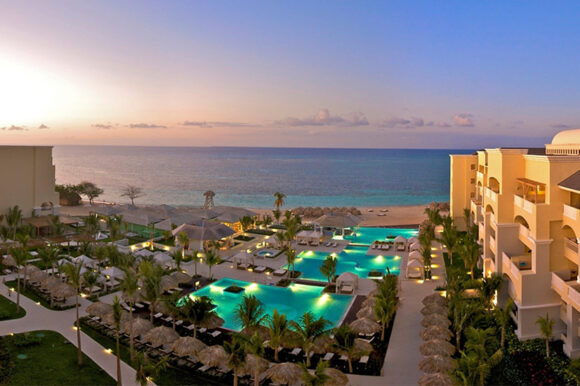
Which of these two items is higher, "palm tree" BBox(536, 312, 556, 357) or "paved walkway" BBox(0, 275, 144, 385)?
"palm tree" BBox(536, 312, 556, 357)

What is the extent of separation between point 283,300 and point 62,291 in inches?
458

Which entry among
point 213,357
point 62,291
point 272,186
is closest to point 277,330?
point 213,357

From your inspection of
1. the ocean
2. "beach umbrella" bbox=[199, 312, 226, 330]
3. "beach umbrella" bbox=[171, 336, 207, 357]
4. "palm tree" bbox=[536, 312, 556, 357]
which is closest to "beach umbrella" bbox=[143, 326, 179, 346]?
"beach umbrella" bbox=[171, 336, 207, 357]

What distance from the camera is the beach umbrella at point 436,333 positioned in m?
16.1

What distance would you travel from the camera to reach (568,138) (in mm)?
24094

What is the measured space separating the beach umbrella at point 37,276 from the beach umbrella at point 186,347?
499 inches

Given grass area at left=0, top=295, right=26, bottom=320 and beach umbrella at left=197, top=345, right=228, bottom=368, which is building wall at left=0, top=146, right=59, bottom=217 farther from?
beach umbrella at left=197, top=345, right=228, bottom=368

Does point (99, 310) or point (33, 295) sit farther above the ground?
point (99, 310)

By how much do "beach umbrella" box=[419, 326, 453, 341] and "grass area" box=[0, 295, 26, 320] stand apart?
18875 millimetres

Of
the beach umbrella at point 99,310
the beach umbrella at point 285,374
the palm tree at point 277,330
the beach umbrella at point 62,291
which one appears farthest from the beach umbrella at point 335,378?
the beach umbrella at point 62,291

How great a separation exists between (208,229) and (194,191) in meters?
74.8

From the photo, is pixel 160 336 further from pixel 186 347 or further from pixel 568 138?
pixel 568 138

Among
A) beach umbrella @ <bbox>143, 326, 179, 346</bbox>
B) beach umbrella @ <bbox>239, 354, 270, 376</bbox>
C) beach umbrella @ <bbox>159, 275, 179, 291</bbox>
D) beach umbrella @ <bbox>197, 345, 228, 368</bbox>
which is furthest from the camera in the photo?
beach umbrella @ <bbox>159, 275, 179, 291</bbox>

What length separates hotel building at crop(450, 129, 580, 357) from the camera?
54.1ft
